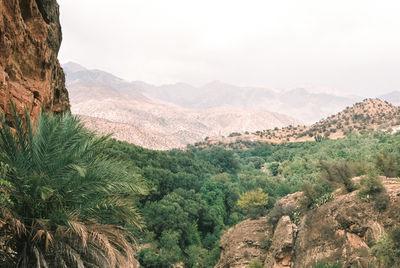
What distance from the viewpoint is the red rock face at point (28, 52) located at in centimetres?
775

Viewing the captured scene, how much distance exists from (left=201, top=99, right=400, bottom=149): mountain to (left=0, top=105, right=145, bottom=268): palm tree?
69070mm

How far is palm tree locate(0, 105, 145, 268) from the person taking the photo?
5.75m

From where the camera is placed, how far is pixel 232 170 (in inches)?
2813

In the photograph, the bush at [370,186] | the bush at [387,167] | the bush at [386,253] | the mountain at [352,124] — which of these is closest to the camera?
the bush at [386,253]

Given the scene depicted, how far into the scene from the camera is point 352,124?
271 feet

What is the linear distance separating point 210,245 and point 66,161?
1272 inches

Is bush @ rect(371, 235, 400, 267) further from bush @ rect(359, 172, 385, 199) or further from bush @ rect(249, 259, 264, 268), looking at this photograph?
bush @ rect(249, 259, 264, 268)

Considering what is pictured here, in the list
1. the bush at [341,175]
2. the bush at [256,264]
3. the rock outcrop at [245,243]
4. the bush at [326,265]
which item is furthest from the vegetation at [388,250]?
the rock outcrop at [245,243]

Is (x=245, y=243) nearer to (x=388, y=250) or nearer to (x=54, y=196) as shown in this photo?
(x=388, y=250)

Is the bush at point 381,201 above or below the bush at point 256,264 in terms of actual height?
above

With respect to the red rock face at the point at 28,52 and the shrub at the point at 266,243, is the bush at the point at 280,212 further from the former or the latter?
the red rock face at the point at 28,52

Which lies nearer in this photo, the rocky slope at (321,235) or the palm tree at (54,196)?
the palm tree at (54,196)

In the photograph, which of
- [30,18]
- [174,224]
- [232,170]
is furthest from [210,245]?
[232,170]

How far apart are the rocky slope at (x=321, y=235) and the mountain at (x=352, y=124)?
181ft
